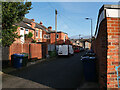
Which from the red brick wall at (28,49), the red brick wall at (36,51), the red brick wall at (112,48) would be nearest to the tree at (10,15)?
the red brick wall at (28,49)

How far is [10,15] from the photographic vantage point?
730cm

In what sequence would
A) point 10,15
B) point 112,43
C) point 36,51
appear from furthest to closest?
point 36,51 → point 10,15 → point 112,43

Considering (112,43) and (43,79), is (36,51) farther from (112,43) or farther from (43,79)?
(112,43)

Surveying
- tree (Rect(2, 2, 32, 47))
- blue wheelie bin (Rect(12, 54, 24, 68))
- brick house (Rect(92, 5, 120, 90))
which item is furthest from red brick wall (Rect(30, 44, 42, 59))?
brick house (Rect(92, 5, 120, 90))

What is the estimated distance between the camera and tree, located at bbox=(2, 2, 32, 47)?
23.2ft

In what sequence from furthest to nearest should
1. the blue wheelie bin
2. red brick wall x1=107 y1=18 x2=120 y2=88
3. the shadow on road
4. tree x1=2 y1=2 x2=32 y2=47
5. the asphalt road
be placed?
the blue wheelie bin
tree x1=2 y1=2 x2=32 y2=47
the shadow on road
the asphalt road
red brick wall x1=107 y1=18 x2=120 y2=88

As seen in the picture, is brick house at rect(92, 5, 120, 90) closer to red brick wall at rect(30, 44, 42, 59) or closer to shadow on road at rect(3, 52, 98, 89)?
shadow on road at rect(3, 52, 98, 89)

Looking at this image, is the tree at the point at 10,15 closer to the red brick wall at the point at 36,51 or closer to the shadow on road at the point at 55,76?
the shadow on road at the point at 55,76

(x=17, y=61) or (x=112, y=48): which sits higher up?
(x=112, y=48)

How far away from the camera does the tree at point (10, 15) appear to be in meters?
7.08

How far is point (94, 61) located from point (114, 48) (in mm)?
2246

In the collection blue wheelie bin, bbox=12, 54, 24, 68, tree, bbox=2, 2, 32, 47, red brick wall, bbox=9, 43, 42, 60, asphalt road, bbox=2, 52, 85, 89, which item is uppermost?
tree, bbox=2, 2, 32, 47

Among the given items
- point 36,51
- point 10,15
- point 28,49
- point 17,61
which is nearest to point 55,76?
point 17,61

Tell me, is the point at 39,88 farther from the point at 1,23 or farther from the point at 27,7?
the point at 27,7
